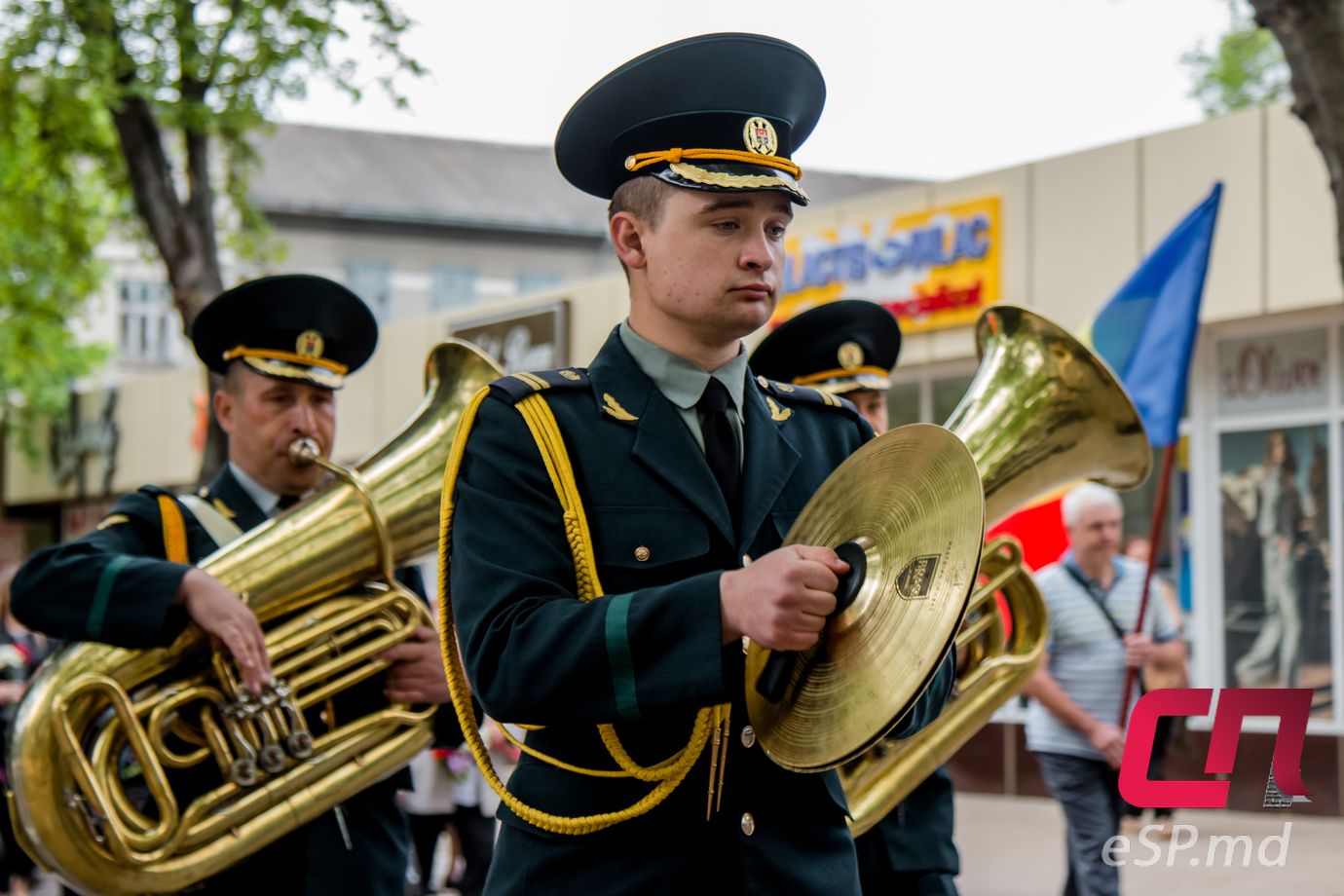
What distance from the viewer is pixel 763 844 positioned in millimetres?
2477

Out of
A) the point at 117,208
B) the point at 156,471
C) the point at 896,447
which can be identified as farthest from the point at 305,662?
the point at 156,471

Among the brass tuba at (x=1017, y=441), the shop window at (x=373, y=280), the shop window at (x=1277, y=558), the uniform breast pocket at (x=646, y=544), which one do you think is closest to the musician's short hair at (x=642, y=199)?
the uniform breast pocket at (x=646, y=544)

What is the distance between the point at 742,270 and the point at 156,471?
25.5 metres

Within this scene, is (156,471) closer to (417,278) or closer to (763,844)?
(417,278)

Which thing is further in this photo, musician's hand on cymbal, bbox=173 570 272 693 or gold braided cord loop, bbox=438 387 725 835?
musician's hand on cymbal, bbox=173 570 272 693

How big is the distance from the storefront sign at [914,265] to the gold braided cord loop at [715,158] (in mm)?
11731

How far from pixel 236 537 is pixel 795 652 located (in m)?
2.45

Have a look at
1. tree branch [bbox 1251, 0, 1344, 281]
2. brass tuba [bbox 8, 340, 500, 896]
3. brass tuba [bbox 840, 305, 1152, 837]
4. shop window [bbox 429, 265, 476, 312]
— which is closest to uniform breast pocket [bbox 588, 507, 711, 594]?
brass tuba [bbox 840, 305, 1152, 837]

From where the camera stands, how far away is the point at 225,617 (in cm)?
401

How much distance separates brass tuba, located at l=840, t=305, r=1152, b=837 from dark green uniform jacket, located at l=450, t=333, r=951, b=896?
1671 millimetres

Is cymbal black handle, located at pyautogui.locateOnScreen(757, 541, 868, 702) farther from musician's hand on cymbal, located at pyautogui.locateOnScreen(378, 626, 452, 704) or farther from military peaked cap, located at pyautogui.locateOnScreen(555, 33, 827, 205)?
musician's hand on cymbal, located at pyautogui.locateOnScreen(378, 626, 452, 704)

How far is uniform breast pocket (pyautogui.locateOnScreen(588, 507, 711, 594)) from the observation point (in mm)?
2461

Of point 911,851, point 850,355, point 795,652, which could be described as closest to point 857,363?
point 850,355

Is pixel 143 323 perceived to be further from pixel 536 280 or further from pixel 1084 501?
pixel 1084 501
